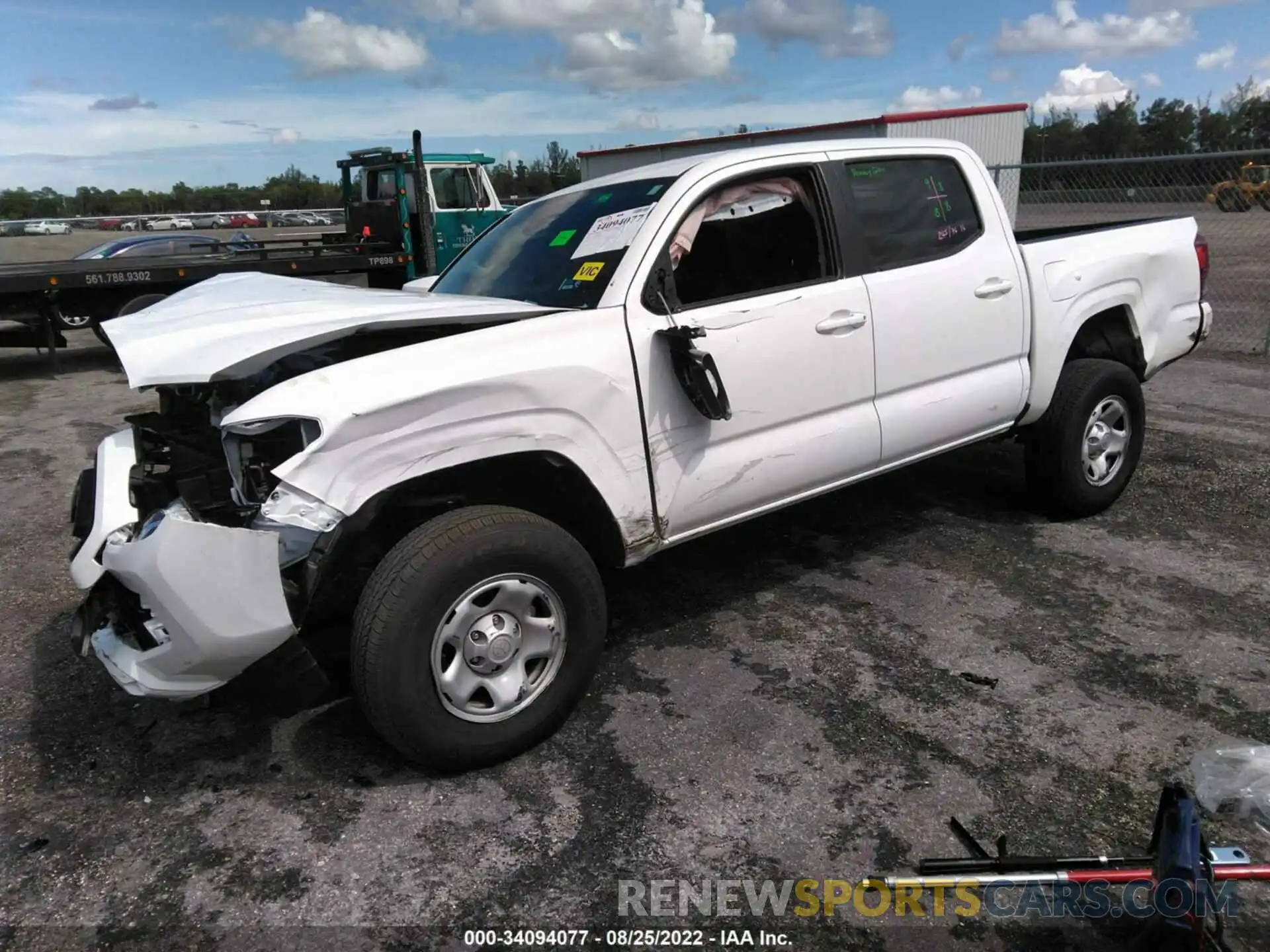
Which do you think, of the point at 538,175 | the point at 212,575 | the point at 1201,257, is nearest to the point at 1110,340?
the point at 1201,257

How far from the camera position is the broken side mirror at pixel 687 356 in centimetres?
315

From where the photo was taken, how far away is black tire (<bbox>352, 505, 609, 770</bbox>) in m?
2.64

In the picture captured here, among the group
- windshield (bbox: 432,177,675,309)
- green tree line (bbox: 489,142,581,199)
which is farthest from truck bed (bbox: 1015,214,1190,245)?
green tree line (bbox: 489,142,581,199)

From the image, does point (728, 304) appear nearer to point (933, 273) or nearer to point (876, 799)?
point (933, 273)

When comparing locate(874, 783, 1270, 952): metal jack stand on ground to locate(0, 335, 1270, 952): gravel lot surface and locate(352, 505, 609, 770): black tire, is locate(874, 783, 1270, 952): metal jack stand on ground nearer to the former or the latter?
locate(0, 335, 1270, 952): gravel lot surface

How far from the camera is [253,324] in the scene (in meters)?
3.07

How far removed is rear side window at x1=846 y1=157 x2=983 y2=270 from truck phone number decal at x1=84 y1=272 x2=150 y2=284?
953 centimetres

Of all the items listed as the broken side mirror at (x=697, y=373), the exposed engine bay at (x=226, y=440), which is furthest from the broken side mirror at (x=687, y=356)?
the exposed engine bay at (x=226, y=440)

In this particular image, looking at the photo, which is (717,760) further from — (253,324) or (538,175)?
(538,175)

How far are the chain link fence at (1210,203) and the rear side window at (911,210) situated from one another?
5.40m

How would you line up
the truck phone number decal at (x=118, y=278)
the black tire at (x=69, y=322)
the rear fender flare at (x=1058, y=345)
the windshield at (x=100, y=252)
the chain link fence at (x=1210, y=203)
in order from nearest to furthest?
the rear fender flare at (x=1058, y=345) < the chain link fence at (x=1210, y=203) < the truck phone number decal at (x=118, y=278) < the black tire at (x=69, y=322) < the windshield at (x=100, y=252)

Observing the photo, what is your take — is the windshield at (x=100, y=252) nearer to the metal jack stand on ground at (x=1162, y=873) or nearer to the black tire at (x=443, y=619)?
the black tire at (x=443, y=619)

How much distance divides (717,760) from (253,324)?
2091mm

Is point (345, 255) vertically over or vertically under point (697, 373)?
over
